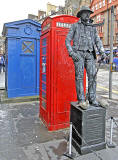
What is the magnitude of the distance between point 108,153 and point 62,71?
2.07 meters

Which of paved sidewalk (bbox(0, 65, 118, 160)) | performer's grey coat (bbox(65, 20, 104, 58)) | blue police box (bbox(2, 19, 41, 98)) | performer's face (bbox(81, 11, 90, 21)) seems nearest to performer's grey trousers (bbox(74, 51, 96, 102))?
performer's grey coat (bbox(65, 20, 104, 58))

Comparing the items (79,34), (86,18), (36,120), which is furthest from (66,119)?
(86,18)

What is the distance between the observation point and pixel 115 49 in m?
30.2

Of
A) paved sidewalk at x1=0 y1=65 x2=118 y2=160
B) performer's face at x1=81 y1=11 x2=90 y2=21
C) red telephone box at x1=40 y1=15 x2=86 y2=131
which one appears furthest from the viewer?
red telephone box at x1=40 y1=15 x2=86 y2=131

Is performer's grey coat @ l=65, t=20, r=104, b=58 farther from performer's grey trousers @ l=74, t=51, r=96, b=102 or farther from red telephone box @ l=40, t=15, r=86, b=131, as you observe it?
red telephone box @ l=40, t=15, r=86, b=131

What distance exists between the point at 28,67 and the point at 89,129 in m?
4.44

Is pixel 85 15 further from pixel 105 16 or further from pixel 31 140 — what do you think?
pixel 105 16

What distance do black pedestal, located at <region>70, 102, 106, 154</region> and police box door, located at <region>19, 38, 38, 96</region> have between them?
396 centimetres

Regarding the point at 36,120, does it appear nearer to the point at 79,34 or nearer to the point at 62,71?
the point at 62,71

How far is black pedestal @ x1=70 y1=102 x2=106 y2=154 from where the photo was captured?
2883mm

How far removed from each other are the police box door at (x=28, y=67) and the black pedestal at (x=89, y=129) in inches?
156

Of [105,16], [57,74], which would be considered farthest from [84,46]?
[105,16]

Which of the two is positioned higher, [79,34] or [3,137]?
[79,34]

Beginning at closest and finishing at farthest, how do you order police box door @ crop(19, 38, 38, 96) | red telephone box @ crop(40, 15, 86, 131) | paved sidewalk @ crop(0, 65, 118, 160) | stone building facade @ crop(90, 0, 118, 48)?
paved sidewalk @ crop(0, 65, 118, 160), red telephone box @ crop(40, 15, 86, 131), police box door @ crop(19, 38, 38, 96), stone building facade @ crop(90, 0, 118, 48)
